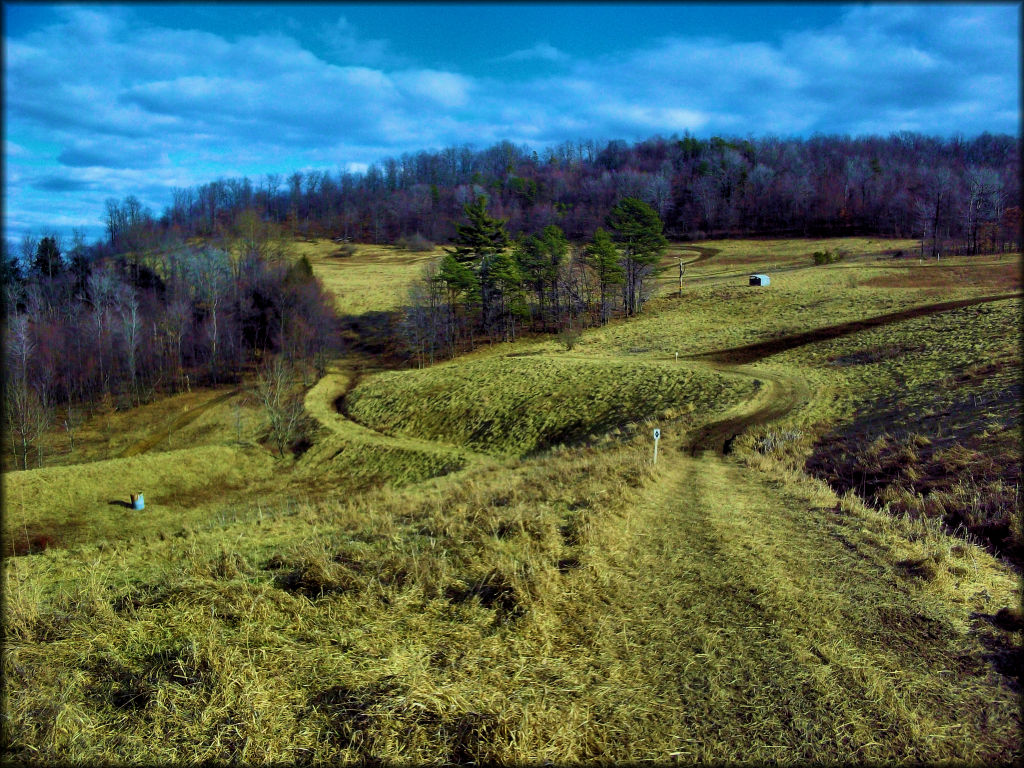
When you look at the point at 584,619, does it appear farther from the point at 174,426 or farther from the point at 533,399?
the point at 174,426

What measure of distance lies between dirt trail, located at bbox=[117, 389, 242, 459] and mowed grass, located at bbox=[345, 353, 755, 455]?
→ 37.3 feet

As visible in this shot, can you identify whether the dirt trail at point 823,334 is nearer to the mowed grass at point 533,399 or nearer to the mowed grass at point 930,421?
the mowed grass at point 930,421

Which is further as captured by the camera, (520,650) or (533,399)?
(533,399)

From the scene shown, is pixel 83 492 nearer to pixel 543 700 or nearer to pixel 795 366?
pixel 543 700

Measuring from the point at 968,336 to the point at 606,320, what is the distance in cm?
3276

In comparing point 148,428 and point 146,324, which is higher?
point 146,324

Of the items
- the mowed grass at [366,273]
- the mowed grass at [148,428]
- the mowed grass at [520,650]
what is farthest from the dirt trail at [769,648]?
the mowed grass at [366,273]

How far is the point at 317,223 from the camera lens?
488ft

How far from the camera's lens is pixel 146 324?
186 ft

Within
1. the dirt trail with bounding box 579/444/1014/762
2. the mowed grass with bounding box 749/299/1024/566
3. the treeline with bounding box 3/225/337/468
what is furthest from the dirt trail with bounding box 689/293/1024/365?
the treeline with bounding box 3/225/337/468

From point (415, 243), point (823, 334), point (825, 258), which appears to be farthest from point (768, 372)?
point (415, 243)

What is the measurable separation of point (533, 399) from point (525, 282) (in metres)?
31.8

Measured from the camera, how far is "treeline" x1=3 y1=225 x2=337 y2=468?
48.5m

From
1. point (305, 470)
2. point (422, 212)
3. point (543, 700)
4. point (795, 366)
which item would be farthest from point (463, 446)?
point (422, 212)
